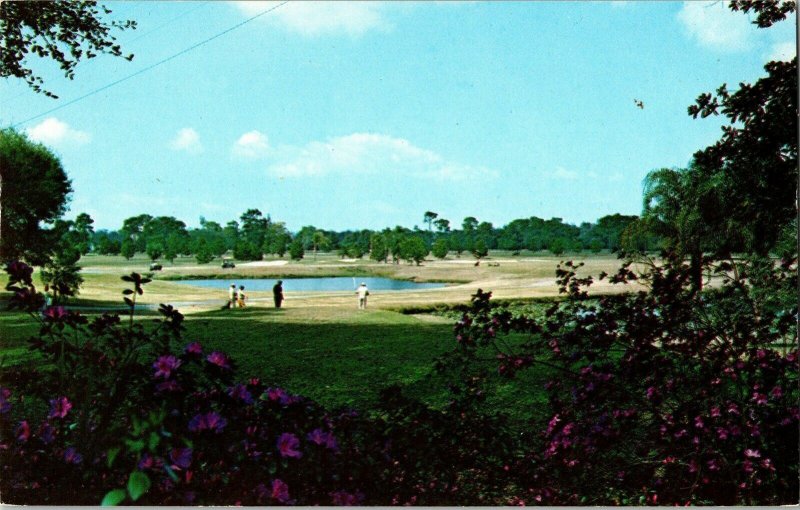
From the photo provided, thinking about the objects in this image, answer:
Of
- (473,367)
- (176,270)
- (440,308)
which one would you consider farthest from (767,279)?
(440,308)

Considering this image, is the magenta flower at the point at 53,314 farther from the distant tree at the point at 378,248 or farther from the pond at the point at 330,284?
the pond at the point at 330,284

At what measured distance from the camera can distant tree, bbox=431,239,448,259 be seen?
6809mm

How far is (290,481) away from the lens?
2.20 metres

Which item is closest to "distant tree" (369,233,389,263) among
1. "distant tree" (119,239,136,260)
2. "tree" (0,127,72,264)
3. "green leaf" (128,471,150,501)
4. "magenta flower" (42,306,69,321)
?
"distant tree" (119,239,136,260)

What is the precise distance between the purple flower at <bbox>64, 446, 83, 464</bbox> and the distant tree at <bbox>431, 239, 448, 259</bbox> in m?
4.94

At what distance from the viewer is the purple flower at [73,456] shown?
2064 millimetres

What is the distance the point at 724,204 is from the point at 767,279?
1674mm

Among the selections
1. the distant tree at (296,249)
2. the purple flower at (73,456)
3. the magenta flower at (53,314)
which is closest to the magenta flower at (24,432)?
the purple flower at (73,456)

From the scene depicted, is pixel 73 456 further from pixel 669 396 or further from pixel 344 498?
pixel 669 396

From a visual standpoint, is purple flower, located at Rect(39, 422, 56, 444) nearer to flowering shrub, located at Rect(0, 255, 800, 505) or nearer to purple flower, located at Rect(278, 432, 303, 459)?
flowering shrub, located at Rect(0, 255, 800, 505)

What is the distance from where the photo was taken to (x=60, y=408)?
2178 mm

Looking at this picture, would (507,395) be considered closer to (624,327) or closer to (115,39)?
(624,327)

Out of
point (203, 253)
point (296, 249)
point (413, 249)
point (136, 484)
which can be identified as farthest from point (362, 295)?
point (136, 484)

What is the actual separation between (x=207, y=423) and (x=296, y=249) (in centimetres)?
686
